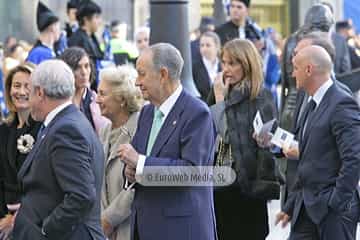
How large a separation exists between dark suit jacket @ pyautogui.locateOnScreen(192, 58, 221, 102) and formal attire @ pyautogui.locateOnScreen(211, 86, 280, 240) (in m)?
4.80

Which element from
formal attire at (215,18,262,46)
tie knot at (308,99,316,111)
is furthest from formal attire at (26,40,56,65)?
tie knot at (308,99,316,111)

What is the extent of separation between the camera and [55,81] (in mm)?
6824

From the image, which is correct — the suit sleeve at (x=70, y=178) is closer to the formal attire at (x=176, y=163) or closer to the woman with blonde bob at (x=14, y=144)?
the formal attire at (x=176, y=163)

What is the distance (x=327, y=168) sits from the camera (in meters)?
7.67

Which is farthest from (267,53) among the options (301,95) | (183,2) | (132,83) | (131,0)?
(131,0)

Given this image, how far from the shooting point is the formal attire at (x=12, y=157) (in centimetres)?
820

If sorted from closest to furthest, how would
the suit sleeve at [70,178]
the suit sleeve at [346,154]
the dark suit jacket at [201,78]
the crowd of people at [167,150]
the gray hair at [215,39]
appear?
the suit sleeve at [70,178] → the crowd of people at [167,150] → the suit sleeve at [346,154] → the dark suit jacket at [201,78] → the gray hair at [215,39]

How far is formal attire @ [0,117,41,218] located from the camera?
8195 millimetres

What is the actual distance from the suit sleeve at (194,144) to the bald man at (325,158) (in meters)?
1.04

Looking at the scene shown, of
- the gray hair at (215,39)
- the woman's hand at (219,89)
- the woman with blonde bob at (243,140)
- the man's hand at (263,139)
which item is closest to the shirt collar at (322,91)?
the man's hand at (263,139)

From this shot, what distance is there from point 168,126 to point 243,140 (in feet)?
5.61

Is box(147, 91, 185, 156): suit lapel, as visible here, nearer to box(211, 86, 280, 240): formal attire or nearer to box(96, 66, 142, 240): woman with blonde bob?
box(96, 66, 142, 240): woman with blonde bob

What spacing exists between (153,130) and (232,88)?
67.6 inches

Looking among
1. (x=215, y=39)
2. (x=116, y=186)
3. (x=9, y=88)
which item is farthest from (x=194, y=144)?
(x=215, y=39)
